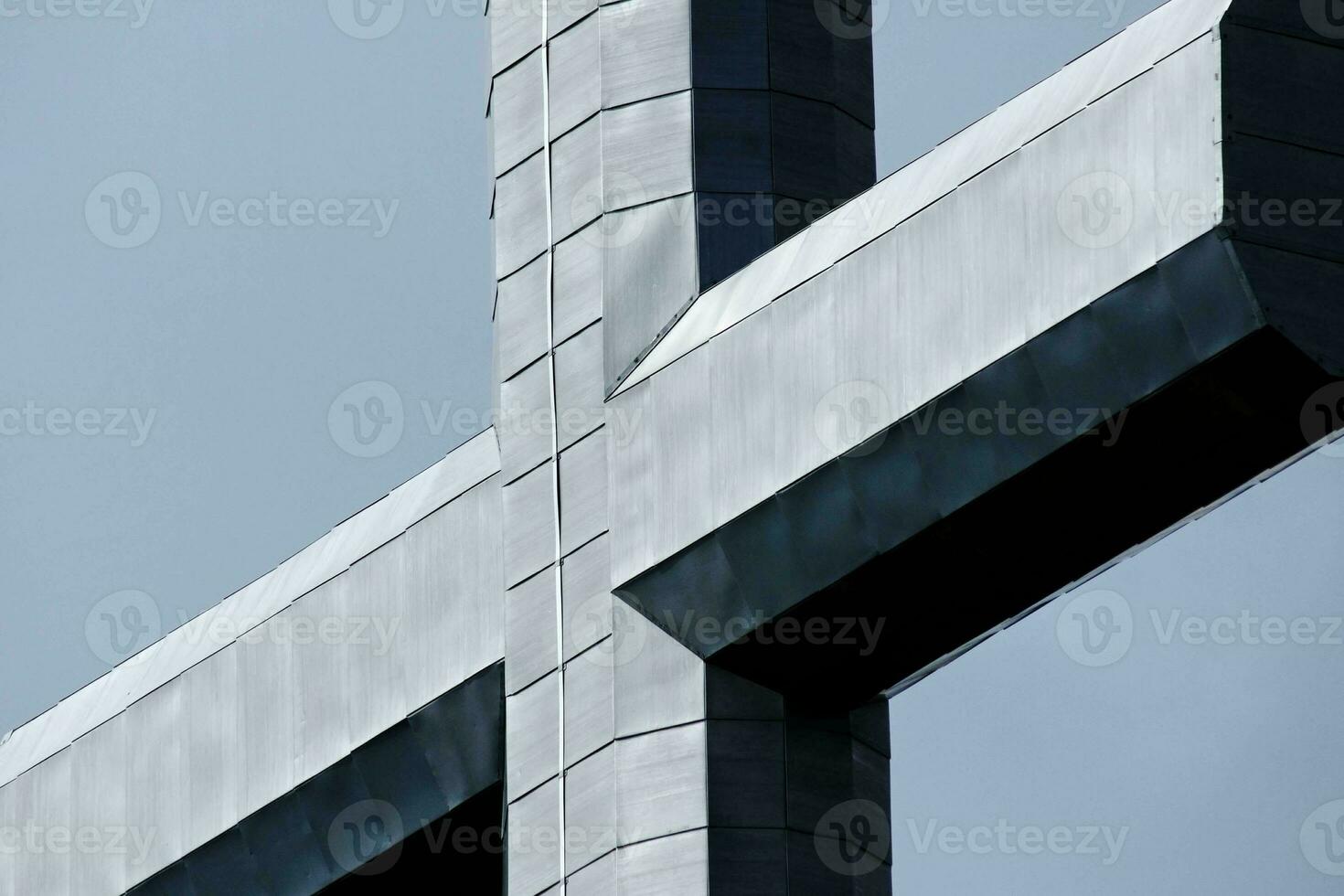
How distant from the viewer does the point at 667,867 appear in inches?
891

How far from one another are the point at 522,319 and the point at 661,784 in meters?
5.20

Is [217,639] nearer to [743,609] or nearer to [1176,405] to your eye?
[743,609]

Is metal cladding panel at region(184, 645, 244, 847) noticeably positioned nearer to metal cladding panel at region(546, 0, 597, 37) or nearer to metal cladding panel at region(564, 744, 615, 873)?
metal cladding panel at region(564, 744, 615, 873)

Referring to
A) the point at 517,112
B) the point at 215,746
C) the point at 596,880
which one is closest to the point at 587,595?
the point at 596,880

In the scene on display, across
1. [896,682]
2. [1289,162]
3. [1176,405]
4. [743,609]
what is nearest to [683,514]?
[743,609]

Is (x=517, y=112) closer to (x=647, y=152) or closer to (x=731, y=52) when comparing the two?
(x=647, y=152)

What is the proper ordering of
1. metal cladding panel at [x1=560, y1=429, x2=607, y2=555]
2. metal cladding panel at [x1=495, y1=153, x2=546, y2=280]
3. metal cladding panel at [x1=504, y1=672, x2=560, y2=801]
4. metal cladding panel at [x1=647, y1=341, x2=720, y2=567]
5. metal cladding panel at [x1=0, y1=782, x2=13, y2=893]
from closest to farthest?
metal cladding panel at [x1=647, y1=341, x2=720, y2=567], metal cladding panel at [x1=560, y1=429, x2=607, y2=555], metal cladding panel at [x1=504, y1=672, x2=560, y2=801], metal cladding panel at [x1=495, y1=153, x2=546, y2=280], metal cladding panel at [x1=0, y1=782, x2=13, y2=893]

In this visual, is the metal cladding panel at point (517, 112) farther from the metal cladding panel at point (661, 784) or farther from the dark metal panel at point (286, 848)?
the dark metal panel at point (286, 848)

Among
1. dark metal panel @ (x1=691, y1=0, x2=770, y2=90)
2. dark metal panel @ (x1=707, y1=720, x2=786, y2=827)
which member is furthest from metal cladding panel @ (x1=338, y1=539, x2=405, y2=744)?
dark metal panel @ (x1=691, y1=0, x2=770, y2=90)

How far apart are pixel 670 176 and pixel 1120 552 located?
551cm

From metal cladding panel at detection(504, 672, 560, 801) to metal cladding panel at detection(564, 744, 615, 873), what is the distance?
16.5 inches

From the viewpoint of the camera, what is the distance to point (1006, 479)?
21422 mm

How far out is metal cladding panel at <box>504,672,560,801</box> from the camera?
24.2m

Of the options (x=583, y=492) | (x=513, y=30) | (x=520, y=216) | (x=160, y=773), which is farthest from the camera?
(x=160, y=773)
